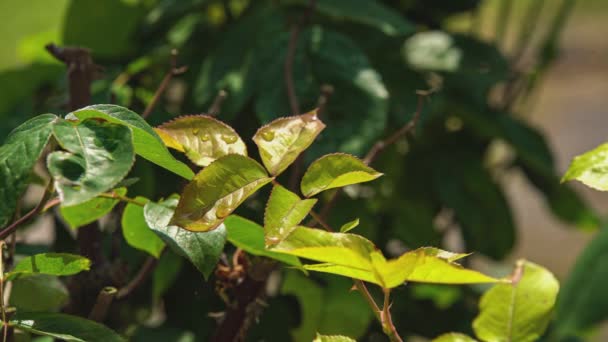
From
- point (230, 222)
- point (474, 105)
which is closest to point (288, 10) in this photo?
point (474, 105)

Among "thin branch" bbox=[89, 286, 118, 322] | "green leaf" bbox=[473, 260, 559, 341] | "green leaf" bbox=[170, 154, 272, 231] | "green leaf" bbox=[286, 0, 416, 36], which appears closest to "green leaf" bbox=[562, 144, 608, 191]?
"green leaf" bbox=[473, 260, 559, 341]

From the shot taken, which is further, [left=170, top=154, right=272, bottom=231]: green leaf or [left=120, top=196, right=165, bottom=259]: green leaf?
[left=120, top=196, right=165, bottom=259]: green leaf

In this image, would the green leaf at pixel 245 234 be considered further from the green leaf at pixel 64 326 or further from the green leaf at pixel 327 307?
the green leaf at pixel 327 307

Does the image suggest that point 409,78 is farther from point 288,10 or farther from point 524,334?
point 524,334

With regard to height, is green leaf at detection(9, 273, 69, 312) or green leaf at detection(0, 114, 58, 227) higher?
green leaf at detection(0, 114, 58, 227)

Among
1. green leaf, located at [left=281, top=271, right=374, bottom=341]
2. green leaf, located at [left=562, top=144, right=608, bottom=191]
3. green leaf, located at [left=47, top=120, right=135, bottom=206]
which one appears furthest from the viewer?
green leaf, located at [left=281, top=271, right=374, bottom=341]

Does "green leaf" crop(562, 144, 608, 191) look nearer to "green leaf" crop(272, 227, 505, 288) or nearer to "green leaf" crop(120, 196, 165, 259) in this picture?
"green leaf" crop(272, 227, 505, 288)

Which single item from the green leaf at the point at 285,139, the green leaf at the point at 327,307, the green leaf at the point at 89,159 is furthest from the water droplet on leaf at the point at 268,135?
the green leaf at the point at 327,307
